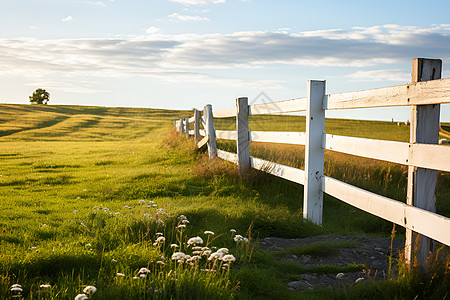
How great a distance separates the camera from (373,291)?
11.1ft

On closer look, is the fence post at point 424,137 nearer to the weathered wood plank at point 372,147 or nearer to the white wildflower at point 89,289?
the weathered wood plank at point 372,147

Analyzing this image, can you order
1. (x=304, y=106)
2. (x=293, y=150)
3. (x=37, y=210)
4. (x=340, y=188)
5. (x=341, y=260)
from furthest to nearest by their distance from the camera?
(x=293, y=150) < (x=37, y=210) < (x=304, y=106) < (x=340, y=188) < (x=341, y=260)

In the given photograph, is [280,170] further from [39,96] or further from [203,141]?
[39,96]

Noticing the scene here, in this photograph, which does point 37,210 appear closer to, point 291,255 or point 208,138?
point 291,255

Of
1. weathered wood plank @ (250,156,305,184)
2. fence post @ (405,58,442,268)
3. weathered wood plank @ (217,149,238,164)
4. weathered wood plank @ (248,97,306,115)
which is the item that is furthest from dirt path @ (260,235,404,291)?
weathered wood plank @ (217,149,238,164)

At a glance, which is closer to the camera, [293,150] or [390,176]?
[390,176]

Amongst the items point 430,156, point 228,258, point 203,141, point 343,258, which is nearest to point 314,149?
point 343,258

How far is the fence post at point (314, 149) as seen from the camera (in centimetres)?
597

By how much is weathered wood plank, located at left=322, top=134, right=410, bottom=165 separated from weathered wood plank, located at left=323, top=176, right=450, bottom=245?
0.44 m

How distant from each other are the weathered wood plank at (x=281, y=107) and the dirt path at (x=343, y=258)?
2.13 meters

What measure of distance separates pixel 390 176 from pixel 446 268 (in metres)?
5.61

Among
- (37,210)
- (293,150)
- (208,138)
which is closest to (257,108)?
(293,150)

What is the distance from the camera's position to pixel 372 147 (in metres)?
4.66

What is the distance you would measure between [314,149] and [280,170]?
1.27 metres
